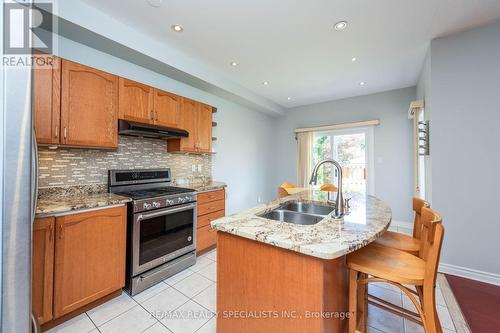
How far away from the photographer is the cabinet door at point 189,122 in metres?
2.91

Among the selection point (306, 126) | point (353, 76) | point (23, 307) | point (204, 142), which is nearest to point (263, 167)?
point (306, 126)

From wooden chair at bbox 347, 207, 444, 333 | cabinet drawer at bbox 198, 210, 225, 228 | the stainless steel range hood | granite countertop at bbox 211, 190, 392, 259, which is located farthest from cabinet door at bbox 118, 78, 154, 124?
wooden chair at bbox 347, 207, 444, 333

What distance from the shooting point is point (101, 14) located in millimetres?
2059

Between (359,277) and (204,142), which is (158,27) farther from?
(359,277)

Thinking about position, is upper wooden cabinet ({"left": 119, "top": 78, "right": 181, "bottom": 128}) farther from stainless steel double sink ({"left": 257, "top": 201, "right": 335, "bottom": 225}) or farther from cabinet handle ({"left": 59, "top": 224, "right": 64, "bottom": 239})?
stainless steel double sink ({"left": 257, "top": 201, "right": 335, "bottom": 225})

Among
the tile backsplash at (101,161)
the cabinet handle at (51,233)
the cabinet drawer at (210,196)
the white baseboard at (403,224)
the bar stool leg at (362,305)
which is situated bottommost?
the white baseboard at (403,224)

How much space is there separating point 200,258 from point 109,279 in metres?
1.11

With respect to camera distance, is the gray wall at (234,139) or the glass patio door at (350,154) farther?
the glass patio door at (350,154)

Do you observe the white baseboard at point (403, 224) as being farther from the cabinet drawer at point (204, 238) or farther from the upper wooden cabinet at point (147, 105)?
the upper wooden cabinet at point (147, 105)

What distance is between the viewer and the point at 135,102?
2.37m

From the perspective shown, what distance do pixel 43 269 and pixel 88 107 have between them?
1415 mm

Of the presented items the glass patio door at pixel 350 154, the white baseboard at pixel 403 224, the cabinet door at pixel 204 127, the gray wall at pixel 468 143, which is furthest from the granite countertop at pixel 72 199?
the white baseboard at pixel 403 224

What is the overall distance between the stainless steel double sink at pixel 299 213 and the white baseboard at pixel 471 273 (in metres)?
1.82

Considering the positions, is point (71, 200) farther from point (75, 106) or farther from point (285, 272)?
point (285, 272)
